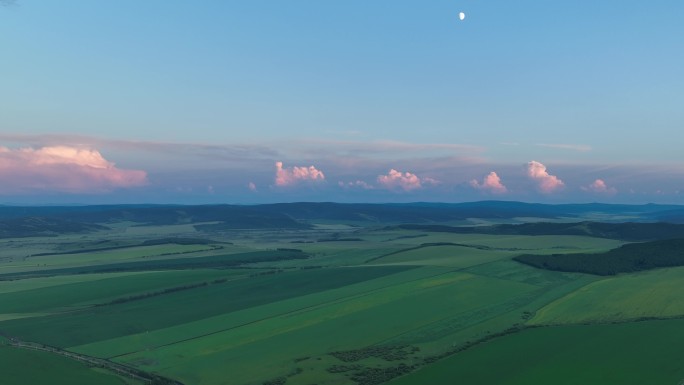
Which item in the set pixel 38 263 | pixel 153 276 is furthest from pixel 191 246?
pixel 153 276

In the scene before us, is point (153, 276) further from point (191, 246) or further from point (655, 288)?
point (655, 288)

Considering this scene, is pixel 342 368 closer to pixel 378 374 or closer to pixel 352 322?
pixel 378 374

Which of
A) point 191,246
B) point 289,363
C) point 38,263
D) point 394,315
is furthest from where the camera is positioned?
point 191,246

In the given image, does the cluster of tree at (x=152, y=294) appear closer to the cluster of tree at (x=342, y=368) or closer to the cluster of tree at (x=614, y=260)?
the cluster of tree at (x=342, y=368)

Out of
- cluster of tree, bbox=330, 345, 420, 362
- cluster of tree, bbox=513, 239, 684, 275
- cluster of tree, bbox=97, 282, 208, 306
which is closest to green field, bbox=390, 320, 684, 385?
cluster of tree, bbox=330, 345, 420, 362

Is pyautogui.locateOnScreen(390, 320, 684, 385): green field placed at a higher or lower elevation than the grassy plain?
lower

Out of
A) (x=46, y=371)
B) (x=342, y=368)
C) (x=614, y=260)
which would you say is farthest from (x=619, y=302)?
(x=46, y=371)

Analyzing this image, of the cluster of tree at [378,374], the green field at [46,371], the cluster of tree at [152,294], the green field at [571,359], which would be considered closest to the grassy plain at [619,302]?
the green field at [571,359]

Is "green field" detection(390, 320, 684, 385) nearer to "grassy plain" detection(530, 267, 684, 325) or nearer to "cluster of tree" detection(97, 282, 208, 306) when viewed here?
"grassy plain" detection(530, 267, 684, 325)
